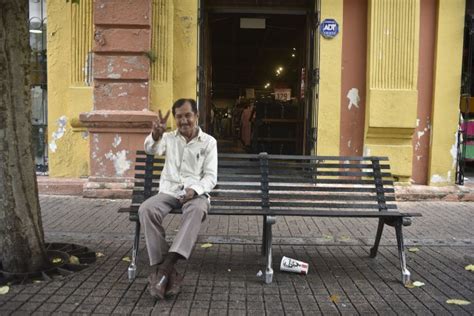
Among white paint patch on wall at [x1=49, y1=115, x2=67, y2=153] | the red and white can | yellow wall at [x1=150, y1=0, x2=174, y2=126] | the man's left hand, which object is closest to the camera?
the man's left hand

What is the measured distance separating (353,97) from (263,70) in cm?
1682

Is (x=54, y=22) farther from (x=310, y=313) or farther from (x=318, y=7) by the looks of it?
(x=310, y=313)

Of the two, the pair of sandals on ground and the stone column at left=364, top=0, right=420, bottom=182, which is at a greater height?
the stone column at left=364, top=0, right=420, bottom=182

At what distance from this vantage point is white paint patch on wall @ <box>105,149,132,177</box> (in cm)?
747

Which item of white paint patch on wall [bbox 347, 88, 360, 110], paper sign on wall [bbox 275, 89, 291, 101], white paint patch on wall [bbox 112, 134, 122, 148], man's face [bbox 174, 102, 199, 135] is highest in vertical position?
paper sign on wall [bbox 275, 89, 291, 101]

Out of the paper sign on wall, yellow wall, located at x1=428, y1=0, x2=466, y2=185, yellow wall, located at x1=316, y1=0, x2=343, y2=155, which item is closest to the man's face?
yellow wall, located at x1=316, y1=0, x2=343, y2=155

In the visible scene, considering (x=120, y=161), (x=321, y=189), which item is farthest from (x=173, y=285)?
(x=120, y=161)

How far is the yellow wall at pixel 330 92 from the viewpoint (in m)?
7.83

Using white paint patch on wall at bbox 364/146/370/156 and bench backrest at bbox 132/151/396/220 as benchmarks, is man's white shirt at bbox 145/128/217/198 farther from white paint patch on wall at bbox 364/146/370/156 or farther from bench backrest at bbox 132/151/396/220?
white paint patch on wall at bbox 364/146/370/156

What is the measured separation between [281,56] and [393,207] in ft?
51.2

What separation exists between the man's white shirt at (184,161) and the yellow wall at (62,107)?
4.26m

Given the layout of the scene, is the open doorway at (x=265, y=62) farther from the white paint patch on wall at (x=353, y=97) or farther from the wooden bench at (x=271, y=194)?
the wooden bench at (x=271, y=194)

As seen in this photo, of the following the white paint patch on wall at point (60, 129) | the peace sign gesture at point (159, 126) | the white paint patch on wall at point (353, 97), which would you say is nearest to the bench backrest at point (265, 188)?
the peace sign gesture at point (159, 126)

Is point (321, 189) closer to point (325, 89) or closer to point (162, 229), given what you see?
point (162, 229)
